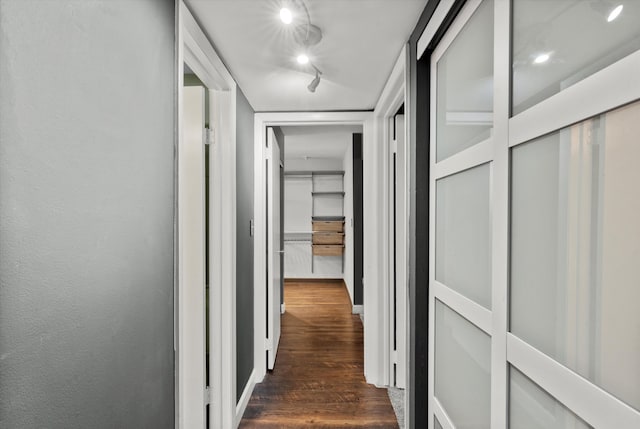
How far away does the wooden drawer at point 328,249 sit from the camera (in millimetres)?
6891

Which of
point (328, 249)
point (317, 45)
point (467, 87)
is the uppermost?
point (317, 45)

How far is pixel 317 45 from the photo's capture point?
5.99 ft

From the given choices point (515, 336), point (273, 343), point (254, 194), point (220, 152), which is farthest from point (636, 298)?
point (273, 343)

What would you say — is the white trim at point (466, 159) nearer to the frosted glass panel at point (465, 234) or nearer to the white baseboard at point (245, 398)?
the frosted glass panel at point (465, 234)

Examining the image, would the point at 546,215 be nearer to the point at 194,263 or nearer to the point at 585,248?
the point at 585,248

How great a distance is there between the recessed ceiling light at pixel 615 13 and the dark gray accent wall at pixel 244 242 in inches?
82.1

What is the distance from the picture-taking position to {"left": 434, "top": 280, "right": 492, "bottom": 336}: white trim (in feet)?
3.57

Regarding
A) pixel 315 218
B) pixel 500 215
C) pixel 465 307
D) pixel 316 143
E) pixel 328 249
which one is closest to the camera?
pixel 500 215

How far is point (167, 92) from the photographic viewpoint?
1.29 metres

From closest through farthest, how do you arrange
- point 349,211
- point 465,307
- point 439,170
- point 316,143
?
point 465,307, point 439,170, point 316,143, point 349,211

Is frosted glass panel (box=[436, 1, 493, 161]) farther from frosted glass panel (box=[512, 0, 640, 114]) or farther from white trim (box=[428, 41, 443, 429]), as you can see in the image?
frosted glass panel (box=[512, 0, 640, 114])

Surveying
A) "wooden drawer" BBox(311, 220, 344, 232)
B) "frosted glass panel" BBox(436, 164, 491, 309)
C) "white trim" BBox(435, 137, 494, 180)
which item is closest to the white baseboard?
"frosted glass panel" BBox(436, 164, 491, 309)

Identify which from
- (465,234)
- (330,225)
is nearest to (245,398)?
(465,234)

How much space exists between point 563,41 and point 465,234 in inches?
26.9
